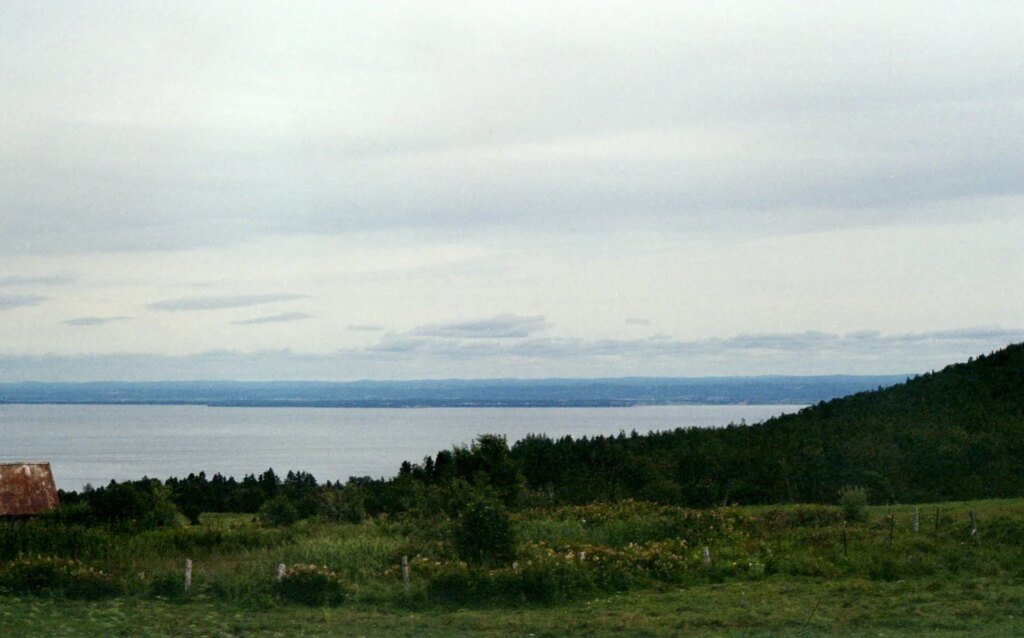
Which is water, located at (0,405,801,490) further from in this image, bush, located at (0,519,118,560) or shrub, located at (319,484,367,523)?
bush, located at (0,519,118,560)

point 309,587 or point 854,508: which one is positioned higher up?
point 854,508

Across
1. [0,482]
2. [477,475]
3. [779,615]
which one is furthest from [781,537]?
[0,482]

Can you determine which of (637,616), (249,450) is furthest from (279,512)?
(249,450)

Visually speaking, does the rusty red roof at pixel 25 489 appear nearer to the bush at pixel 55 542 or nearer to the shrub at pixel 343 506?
the shrub at pixel 343 506

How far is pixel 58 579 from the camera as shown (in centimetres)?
2241

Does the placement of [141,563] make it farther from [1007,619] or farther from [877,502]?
[877,502]

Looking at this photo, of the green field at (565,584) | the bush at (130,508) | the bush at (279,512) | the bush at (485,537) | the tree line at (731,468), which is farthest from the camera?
the tree line at (731,468)

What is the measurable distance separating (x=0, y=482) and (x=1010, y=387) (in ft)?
200

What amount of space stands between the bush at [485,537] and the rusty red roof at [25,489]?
23.5m

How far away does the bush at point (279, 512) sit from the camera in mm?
43594

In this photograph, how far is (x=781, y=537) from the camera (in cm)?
2872

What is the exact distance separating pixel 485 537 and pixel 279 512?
71.2 feet

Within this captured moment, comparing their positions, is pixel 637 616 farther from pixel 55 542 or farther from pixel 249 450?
pixel 249 450

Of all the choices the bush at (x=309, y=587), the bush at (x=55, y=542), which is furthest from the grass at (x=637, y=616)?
the bush at (x=55, y=542)
